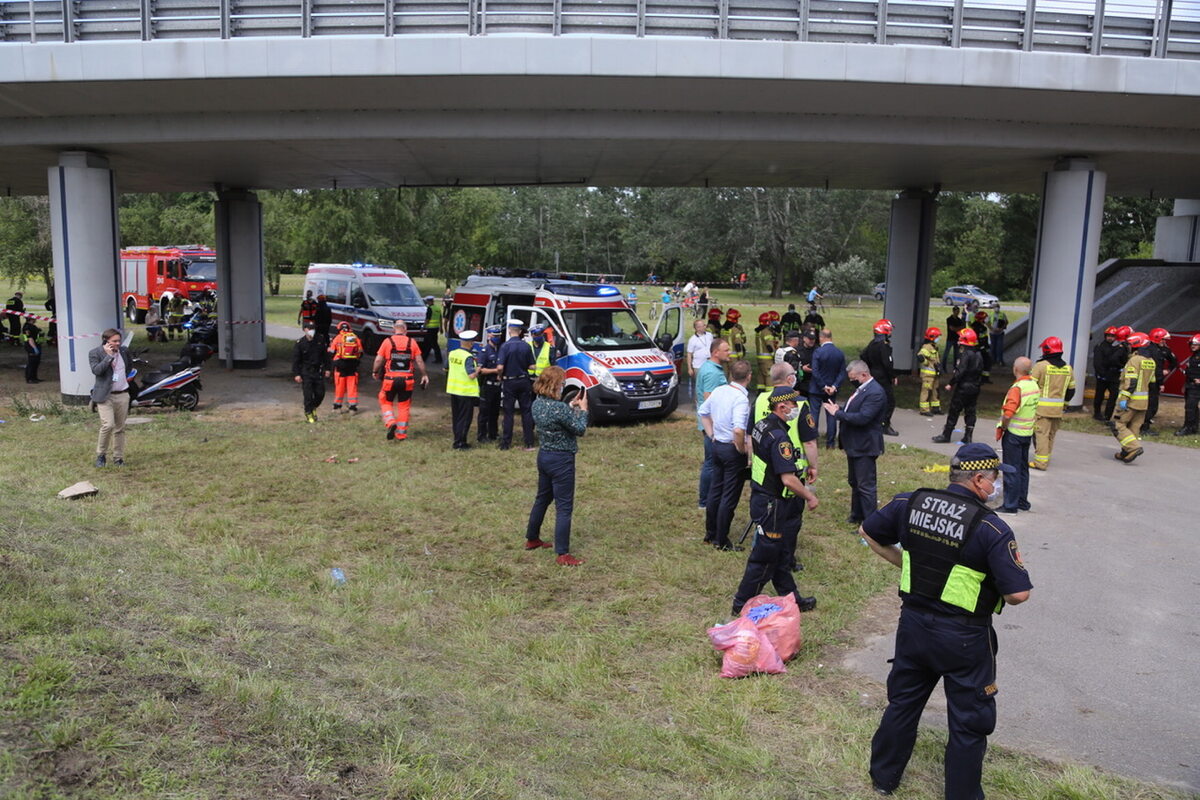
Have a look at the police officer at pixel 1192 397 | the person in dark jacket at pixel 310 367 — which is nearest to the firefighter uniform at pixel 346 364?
the person in dark jacket at pixel 310 367

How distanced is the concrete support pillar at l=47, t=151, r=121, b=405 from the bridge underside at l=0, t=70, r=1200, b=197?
589 millimetres

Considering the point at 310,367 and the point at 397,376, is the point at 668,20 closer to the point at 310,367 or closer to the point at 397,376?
the point at 397,376

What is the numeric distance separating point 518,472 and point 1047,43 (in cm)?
1013

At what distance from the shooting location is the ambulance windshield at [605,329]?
15195 millimetres

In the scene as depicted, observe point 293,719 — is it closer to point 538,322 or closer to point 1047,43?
point 538,322

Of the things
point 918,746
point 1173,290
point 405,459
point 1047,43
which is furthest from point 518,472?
point 1173,290

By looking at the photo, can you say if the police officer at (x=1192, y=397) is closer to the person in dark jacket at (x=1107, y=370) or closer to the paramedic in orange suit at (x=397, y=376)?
the person in dark jacket at (x=1107, y=370)

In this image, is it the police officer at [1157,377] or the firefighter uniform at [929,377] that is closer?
the police officer at [1157,377]

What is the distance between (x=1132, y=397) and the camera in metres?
12.8

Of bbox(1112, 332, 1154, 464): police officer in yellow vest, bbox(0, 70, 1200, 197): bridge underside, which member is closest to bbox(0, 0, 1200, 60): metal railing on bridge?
bbox(0, 70, 1200, 197): bridge underside

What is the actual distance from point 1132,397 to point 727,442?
25.6ft

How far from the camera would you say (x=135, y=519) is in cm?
904

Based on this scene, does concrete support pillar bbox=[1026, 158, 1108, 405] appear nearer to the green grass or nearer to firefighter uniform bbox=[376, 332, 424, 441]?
the green grass

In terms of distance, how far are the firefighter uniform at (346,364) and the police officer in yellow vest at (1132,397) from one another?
471 inches
